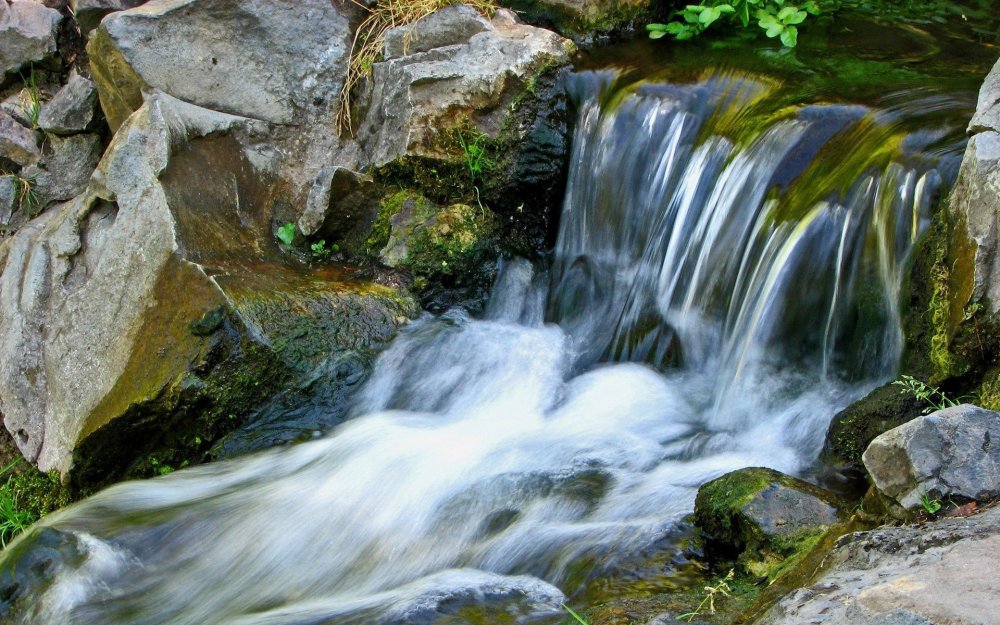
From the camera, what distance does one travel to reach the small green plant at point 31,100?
619 centimetres

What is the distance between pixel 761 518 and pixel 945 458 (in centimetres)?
71

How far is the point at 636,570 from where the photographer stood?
3.12m

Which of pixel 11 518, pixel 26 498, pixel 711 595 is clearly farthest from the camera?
pixel 26 498

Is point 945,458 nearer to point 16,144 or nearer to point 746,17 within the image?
point 746,17

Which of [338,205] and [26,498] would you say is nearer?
[26,498]

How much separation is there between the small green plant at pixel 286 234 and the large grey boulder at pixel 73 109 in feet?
6.66

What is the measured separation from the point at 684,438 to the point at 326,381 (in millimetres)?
1664

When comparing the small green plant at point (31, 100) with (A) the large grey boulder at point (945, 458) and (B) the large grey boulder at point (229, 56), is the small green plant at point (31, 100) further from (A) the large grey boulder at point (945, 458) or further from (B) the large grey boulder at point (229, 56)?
(A) the large grey boulder at point (945, 458)

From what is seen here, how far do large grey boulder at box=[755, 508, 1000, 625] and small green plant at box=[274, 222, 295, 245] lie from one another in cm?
344

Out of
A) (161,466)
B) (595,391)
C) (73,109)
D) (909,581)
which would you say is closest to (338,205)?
(161,466)

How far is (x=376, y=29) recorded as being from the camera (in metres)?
5.65

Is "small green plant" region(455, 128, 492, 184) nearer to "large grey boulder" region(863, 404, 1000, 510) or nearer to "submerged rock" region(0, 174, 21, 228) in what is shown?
"large grey boulder" region(863, 404, 1000, 510)

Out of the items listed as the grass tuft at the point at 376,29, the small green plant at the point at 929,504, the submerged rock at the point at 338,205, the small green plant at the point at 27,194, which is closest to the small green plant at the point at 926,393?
the small green plant at the point at 929,504

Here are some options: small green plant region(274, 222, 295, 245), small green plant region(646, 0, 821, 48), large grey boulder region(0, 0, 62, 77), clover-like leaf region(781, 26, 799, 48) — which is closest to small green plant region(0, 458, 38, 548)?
small green plant region(274, 222, 295, 245)
